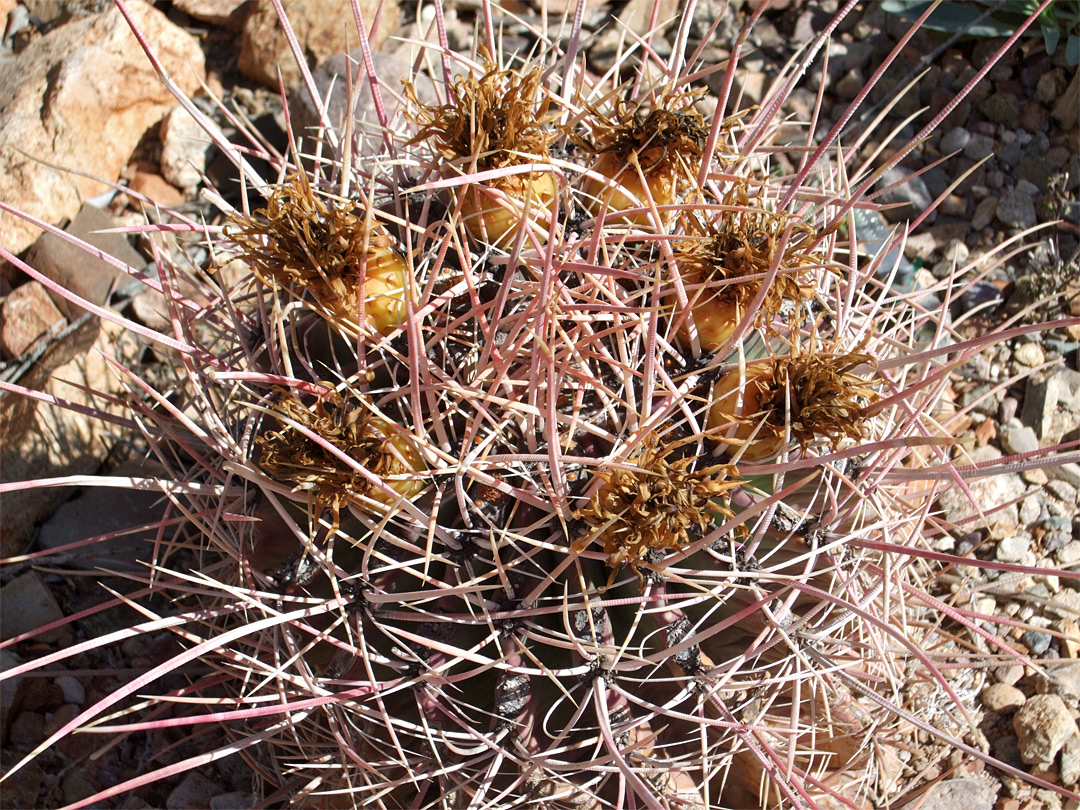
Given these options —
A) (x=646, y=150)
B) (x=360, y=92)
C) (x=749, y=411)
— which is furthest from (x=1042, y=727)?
Result: (x=360, y=92)

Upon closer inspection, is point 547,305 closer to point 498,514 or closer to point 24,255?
point 498,514

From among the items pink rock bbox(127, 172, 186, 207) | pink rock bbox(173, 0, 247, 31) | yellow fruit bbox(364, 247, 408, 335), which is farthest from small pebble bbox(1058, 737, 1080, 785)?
pink rock bbox(173, 0, 247, 31)

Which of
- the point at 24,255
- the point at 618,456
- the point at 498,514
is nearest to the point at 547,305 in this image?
the point at 618,456

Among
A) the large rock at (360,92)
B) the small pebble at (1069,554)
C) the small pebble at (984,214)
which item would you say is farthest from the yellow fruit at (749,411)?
the small pebble at (984,214)

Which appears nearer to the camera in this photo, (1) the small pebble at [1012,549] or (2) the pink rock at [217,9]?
(1) the small pebble at [1012,549]

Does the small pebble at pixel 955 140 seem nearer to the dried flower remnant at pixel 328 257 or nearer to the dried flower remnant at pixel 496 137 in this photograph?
the dried flower remnant at pixel 496 137

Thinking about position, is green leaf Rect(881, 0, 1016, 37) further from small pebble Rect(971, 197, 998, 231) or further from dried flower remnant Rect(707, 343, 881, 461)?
dried flower remnant Rect(707, 343, 881, 461)

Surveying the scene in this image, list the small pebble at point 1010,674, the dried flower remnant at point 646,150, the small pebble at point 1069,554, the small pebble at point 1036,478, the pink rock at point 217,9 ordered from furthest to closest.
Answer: the pink rock at point 217,9 < the small pebble at point 1036,478 < the small pebble at point 1069,554 < the small pebble at point 1010,674 < the dried flower remnant at point 646,150
